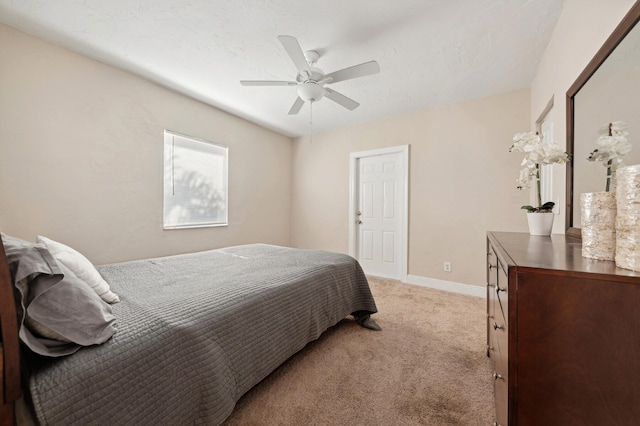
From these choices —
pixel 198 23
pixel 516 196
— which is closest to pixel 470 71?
pixel 516 196

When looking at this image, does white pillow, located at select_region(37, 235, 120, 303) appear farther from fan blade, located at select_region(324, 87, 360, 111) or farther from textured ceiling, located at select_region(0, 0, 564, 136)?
fan blade, located at select_region(324, 87, 360, 111)

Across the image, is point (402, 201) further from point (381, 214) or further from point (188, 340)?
point (188, 340)

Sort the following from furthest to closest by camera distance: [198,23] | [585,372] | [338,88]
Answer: [338,88] → [198,23] → [585,372]

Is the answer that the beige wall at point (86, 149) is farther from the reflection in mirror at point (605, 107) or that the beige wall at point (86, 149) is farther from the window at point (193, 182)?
the reflection in mirror at point (605, 107)

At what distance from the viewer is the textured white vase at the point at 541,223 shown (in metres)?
1.44

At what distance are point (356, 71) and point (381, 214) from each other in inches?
94.1

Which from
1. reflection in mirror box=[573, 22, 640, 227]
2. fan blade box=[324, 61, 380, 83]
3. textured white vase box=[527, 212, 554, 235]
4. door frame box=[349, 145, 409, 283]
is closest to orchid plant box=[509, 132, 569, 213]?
textured white vase box=[527, 212, 554, 235]

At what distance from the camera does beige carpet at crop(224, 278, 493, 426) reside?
51.4 inches

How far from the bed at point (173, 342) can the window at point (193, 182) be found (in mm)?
1210

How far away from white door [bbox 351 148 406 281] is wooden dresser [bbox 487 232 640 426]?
9.68ft

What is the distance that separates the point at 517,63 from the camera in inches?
94.3

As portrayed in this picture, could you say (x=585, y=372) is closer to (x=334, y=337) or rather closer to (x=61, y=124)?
(x=334, y=337)

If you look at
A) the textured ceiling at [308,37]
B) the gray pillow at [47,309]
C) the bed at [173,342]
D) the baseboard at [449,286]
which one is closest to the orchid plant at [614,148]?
the textured ceiling at [308,37]

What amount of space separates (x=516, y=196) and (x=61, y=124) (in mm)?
4678
